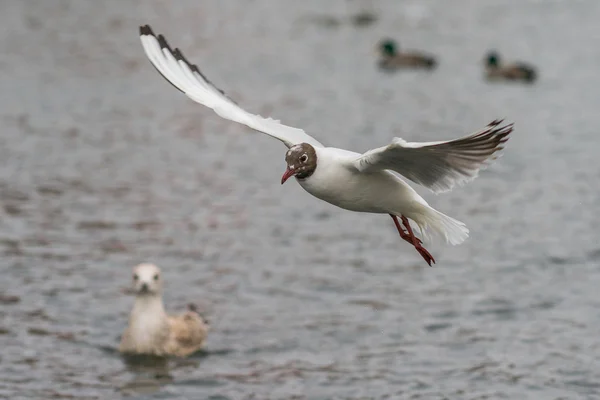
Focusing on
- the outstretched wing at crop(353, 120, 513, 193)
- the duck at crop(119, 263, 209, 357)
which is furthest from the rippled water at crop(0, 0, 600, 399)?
the outstretched wing at crop(353, 120, 513, 193)

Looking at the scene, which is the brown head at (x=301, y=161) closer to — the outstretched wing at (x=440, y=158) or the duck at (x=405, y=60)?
the outstretched wing at (x=440, y=158)

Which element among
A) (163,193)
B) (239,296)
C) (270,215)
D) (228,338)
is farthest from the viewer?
(163,193)

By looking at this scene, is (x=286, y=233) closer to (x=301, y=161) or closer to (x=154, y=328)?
(x=154, y=328)

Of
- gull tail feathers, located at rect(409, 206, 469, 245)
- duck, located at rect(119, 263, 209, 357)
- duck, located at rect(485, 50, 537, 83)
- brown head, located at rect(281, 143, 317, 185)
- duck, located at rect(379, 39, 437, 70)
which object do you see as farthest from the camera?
duck, located at rect(379, 39, 437, 70)

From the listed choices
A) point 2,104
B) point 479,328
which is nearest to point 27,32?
point 2,104

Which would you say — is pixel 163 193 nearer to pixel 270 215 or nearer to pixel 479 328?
pixel 270 215

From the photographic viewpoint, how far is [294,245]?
17906 mm

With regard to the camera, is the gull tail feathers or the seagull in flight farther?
the gull tail feathers

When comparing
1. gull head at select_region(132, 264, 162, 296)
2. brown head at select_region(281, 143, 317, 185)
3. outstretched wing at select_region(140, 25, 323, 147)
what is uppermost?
outstretched wing at select_region(140, 25, 323, 147)

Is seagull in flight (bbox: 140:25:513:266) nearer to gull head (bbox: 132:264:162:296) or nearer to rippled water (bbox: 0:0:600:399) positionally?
rippled water (bbox: 0:0:600:399)

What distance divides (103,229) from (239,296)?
11.7ft

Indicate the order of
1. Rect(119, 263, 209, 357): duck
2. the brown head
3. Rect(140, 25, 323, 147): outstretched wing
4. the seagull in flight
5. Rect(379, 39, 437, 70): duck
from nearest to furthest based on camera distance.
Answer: the seagull in flight, the brown head, Rect(140, 25, 323, 147): outstretched wing, Rect(119, 263, 209, 357): duck, Rect(379, 39, 437, 70): duck

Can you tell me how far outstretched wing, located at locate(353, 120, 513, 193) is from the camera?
7637 mm

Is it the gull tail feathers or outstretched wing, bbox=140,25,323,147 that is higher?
outstretched wing, bbox=140,25,323,147
